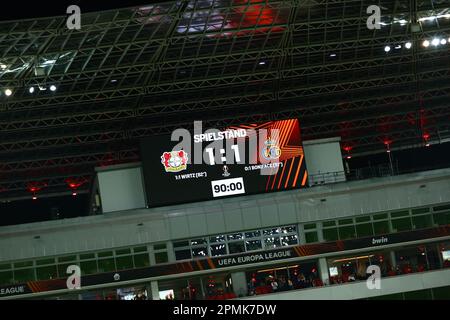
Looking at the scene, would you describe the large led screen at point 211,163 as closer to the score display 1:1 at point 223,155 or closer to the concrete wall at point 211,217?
the score display 1:1 at point 223,155

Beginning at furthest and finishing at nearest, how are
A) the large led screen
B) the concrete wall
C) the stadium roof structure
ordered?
the large led screen < the concrete wall < the stadium roof structure

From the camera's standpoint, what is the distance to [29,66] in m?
39.9

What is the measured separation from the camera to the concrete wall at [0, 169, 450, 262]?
1698 inches

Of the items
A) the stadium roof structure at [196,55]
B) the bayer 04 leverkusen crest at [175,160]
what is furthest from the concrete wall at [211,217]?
the stadium roof structure at [196,55]

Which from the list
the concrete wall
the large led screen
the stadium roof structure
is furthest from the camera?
the large led screen

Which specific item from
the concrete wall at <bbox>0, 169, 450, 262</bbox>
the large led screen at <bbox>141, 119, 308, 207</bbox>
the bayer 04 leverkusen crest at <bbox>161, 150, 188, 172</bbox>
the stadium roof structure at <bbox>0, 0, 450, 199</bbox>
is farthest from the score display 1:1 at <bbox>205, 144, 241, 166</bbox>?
the stadium roof structure at <bbox>0, 0, 450, 199</bbox>

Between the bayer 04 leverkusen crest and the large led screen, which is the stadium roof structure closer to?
the large led screen

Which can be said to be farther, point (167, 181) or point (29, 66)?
point (167, 181)

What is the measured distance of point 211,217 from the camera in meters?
43.8

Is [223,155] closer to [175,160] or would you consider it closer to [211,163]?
[211,163]
